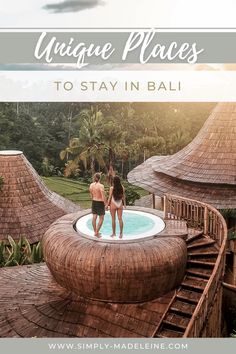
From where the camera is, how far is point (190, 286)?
17.2ft

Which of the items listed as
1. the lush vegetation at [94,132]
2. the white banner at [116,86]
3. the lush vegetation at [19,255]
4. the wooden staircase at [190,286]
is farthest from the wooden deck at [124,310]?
the lush vegetation at [94,132]

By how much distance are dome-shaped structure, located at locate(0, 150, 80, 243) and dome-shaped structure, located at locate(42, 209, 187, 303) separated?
251 cm

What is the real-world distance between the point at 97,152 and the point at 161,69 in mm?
3522

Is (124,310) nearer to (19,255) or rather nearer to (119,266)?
(119,266)

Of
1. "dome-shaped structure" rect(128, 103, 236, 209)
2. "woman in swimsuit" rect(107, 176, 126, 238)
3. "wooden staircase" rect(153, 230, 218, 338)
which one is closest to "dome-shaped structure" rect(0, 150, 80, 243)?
"dome-shaped structure" rect(128, 103, 236, 209)

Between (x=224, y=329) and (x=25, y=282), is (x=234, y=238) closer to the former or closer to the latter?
(x=224, y=329)

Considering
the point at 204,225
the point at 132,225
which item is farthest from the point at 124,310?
the point at 204,225

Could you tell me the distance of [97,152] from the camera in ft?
28.0

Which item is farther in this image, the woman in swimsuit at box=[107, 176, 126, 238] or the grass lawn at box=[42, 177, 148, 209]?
the grass lawn at box=[42, 177, 148, 209]

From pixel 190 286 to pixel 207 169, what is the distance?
89.1 inches

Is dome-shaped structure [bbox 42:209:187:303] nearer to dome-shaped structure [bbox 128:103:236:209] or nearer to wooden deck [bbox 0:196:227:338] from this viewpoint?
wooden deck [bbox 0:196:227:338]

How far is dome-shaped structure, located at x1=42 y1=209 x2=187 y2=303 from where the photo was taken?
490 centimetres

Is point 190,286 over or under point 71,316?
over
